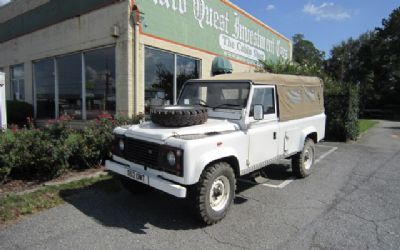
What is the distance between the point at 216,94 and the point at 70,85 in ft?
25.6

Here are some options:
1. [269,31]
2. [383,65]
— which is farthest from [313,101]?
[383,65]

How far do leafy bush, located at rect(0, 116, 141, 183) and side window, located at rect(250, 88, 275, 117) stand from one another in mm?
3496

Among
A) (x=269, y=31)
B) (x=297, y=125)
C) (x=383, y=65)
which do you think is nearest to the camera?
(x=297, y=125)

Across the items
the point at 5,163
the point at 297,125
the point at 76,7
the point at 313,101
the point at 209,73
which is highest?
the point at 76,7

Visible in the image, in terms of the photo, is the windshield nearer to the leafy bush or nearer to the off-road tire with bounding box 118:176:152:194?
the off-road tire with bounding box 118:176:152:194

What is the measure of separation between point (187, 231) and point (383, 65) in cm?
4156

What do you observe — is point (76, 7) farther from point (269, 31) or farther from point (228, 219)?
point (269, 31)

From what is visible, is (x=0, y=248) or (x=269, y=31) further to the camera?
(x=269, y=31)

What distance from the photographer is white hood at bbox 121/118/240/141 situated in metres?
4.20

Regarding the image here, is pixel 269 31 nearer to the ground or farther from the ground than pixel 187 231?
farther from the ground

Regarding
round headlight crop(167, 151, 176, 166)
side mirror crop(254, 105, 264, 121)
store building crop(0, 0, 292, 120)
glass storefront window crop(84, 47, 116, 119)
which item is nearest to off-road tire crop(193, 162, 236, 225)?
round headlight crop(167, 151, 176, 166)

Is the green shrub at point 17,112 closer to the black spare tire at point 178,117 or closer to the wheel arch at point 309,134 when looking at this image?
the black spare tire at point 178,117

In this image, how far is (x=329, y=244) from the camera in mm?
3773

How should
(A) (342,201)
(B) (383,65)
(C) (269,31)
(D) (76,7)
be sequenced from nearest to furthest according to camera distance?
(A) (342,201) < (D) (76,7) < (C) (269,31) < (B) (383,65)
